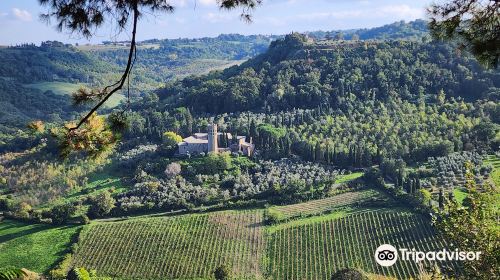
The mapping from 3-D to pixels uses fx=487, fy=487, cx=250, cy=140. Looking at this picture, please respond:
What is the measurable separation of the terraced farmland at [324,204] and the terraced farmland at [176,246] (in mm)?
2273

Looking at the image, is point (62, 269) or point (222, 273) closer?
point (222, 273)

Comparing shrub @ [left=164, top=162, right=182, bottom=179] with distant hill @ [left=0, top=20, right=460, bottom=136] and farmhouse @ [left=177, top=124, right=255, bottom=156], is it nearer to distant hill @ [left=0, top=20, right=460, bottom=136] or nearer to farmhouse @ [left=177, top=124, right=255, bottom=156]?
farmhouse @ [left=177, top=124, right=255, bottom=156]

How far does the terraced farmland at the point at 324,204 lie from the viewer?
38812 mm

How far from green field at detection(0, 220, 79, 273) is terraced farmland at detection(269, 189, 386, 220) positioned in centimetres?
1637

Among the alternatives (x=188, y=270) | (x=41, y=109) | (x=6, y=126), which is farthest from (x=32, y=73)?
(x=188, y=270)

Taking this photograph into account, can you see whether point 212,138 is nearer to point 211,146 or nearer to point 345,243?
point 211,146

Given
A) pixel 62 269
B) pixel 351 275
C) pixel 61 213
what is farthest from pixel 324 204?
pixel 61 213

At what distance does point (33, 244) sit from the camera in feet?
118

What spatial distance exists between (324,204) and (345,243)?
7595 mm

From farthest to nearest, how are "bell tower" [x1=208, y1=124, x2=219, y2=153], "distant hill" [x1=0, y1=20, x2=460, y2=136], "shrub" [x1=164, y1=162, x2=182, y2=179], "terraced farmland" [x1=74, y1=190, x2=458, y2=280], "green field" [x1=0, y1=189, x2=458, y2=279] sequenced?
"distant hill" [x1=0, y1=20, x2=460, y2=136]
"bell tower" [x1=208, y1=124, x2=219, y2=153]
"shrub" [x1=164, y1=162, x2=182, y2=179]
"green field" [x1=0, y1=189, x2=458, y2=279]
"terraced farmland" [x1=74, y1=190, x2=458, y2=280]

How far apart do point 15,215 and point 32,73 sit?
100629 millimetres

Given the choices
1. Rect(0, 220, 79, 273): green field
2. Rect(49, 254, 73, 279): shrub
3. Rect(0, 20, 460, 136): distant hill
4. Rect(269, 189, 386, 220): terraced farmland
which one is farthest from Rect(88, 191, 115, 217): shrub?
Rect(0, 20, 460, 136): distant hill

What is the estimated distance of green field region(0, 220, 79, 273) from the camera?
108ft

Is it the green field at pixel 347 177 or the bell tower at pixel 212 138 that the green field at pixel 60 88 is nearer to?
the bell tower at pixel 212 138
